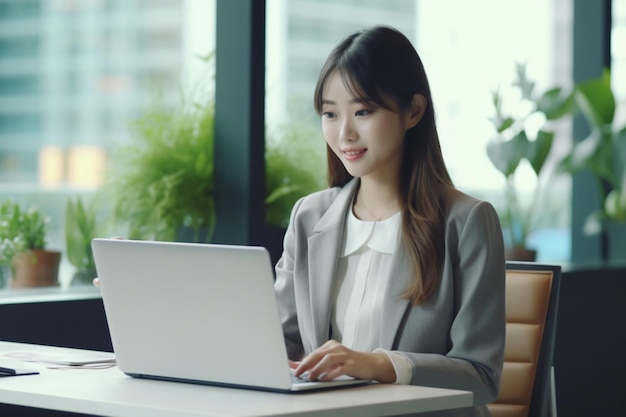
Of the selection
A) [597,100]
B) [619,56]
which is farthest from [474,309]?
[619,56]

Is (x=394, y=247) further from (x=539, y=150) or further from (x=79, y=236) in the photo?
(x=539, y=150)

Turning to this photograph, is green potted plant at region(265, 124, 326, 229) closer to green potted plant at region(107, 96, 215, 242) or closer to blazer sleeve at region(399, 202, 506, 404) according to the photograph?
green potted plant at region(107, 96, 215, 242)

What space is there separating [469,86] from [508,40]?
1.10 feet

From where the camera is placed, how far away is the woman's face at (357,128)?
2037mm

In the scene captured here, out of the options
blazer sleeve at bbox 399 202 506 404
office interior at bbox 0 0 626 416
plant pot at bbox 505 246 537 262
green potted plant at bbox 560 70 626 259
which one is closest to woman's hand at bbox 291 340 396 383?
blazer sleeve at bbox 399 202 506 404

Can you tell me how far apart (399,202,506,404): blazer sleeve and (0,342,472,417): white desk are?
21 cm

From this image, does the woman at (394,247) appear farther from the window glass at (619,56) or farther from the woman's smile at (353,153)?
the window glass at (619,56)

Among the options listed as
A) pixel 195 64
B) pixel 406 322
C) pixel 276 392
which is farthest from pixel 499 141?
pixel 276 392

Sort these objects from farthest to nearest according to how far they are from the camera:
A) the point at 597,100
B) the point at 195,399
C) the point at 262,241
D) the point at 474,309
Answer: the point at 597,100, the point at 262,241, the point at 474,309, the point at 195,399

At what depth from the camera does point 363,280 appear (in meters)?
2.11

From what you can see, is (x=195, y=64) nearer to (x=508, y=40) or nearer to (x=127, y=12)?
(x=127, y=12)

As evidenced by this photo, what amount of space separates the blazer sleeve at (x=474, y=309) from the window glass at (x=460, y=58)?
1.55 m

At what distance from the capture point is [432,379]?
1831 mm

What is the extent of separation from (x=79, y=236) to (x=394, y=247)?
127cm
